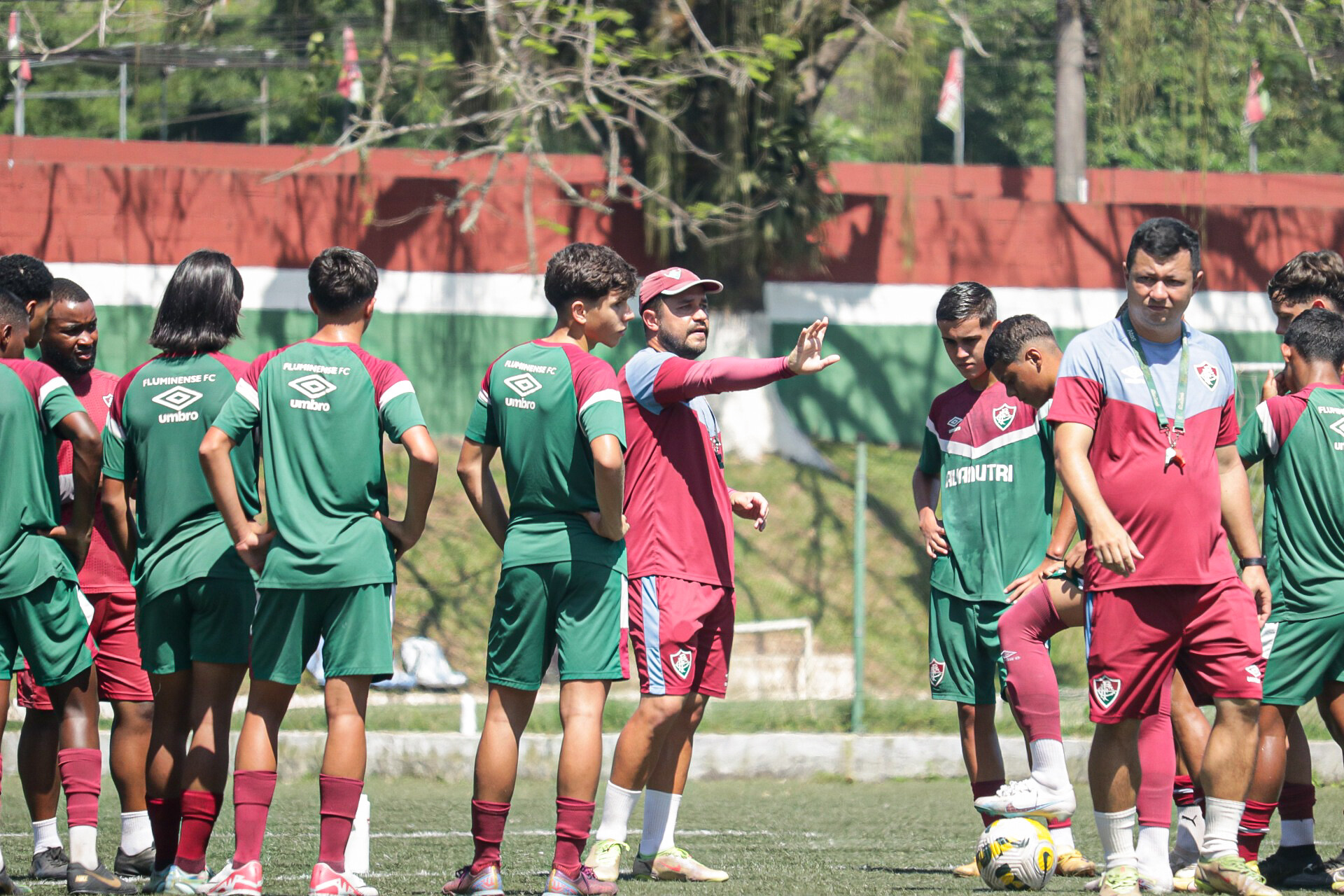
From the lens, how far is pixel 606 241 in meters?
16.6

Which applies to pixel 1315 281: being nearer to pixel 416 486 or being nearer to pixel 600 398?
pixel 600 398

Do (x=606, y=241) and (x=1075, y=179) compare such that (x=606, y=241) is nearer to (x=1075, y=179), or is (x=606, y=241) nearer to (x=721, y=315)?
(x=721, y=315)

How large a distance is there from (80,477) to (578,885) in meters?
2.30

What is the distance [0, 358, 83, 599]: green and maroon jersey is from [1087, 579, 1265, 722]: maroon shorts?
3634mm

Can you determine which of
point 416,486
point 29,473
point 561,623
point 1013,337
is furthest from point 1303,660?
point 29,473

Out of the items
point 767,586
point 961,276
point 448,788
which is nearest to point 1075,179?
point 961,276

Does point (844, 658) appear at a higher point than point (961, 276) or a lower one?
lower

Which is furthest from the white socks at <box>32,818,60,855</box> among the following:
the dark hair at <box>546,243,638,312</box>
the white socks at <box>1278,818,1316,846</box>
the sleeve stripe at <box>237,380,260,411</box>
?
the white socks at <box>1278,818,1316,846</box>

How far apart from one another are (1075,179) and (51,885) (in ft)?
60.5

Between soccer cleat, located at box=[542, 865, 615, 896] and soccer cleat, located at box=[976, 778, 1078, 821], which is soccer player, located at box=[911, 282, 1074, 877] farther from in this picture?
soccer cleat, located at box=[542, 865, 615, 896]

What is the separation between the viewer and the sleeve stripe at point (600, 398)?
18.5 feet

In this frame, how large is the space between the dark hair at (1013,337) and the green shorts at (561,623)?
1878 millimetres

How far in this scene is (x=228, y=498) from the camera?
5.36 metres

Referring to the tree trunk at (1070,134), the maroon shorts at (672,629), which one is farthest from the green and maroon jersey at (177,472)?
the tree trunk at (1070,134)
